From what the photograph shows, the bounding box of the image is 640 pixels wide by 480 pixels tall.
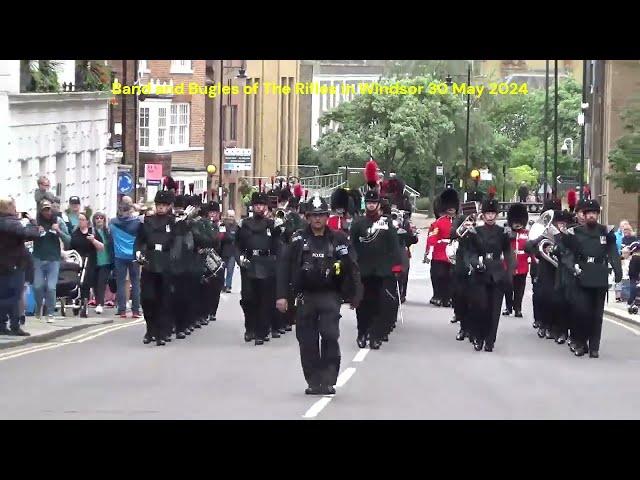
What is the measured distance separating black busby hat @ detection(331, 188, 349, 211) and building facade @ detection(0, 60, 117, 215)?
49.5 ft

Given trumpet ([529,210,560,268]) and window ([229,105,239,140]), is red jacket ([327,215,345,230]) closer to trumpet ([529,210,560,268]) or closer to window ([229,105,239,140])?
trumpet ([529,210,560,268])

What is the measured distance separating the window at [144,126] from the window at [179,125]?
2957 mm

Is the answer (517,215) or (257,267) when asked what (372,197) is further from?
(517,215)

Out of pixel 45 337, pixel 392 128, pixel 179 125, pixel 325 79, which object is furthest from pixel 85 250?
pixel 325 79

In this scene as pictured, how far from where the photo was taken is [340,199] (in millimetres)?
23484

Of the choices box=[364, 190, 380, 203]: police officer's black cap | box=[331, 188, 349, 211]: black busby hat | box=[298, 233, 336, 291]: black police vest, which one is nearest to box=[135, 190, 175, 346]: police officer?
box=[331, 188, 349, 211]: black busby hat

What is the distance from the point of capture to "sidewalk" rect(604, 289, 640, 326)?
30453 millimetres

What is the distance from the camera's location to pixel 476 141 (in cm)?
9719

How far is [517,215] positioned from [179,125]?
49.2 metres

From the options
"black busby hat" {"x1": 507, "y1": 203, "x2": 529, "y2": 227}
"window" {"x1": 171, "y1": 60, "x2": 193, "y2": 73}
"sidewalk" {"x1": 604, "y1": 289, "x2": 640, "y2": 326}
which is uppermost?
"window" {"x1": 171, "y1": 60, "x2": 193, "y2": 73}
